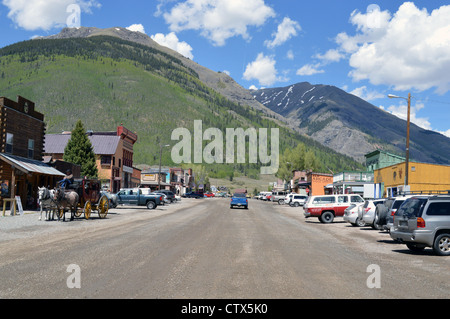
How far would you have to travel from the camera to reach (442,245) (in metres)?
14.4

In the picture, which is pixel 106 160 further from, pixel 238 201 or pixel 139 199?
pixel 238 201

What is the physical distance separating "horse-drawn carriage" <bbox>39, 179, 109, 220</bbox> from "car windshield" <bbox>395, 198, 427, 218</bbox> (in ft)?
56.7

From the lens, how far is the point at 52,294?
758cm

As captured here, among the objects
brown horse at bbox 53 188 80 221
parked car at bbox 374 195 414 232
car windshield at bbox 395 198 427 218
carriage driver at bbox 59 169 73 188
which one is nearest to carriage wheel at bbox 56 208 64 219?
brown horse at bbox 53 188 80 221

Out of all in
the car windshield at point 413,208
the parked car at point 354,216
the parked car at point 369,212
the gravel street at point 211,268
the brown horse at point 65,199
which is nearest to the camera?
the gravel street at point 211,268

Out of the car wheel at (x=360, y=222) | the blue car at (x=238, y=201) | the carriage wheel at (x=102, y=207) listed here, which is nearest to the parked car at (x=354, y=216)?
the car wheel at (x=360, y=222)

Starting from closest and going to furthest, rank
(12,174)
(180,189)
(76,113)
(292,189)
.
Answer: (12,174)
(292,189)
(180,189)
(76,113)

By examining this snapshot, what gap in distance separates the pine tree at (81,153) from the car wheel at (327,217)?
46410 mm

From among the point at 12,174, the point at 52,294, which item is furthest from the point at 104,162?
the point at 52,294

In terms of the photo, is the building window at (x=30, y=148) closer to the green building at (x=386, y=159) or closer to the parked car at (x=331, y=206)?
the parked car at (x=331, y=206)

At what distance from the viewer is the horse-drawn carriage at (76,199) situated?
79.5 feet
